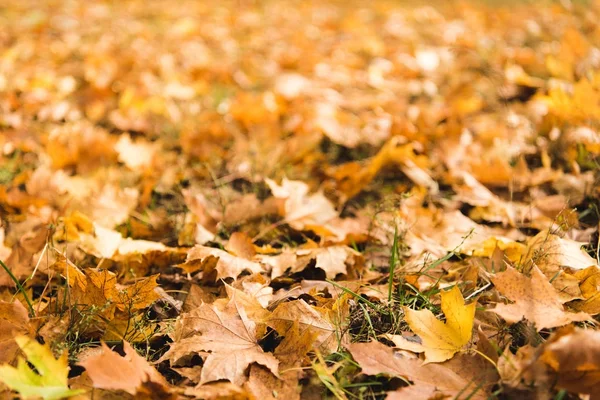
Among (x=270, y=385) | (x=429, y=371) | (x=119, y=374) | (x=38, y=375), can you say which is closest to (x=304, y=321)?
(x=270, y=385)

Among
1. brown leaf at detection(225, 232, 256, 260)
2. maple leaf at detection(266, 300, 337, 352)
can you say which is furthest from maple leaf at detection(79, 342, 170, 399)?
brown leaf at detection(225, 232, 256, 260)

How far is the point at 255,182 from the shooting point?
1736 millimetres

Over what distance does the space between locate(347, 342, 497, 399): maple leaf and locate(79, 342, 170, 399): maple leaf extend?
0.36 m

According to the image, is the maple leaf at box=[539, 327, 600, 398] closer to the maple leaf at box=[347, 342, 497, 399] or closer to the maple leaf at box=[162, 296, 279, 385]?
the maple leaf at box=[347, 342, 497, 399]

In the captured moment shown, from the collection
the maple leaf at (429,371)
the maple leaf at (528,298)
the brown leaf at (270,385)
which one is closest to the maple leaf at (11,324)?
the brown leaf at (270,385)

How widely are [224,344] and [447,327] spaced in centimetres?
44

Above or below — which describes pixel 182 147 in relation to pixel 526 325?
below

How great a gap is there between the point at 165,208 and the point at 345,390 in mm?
936

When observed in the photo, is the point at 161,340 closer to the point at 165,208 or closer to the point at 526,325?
the point at 165,208

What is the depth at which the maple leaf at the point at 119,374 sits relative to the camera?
833 millimetres

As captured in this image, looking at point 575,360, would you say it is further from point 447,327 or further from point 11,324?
point 11,324

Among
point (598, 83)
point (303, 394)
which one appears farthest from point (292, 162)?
point (598, 83)

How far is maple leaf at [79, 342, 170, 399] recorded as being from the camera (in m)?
0.83

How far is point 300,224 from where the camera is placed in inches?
57.4
